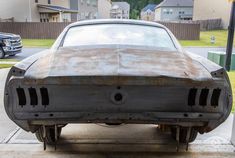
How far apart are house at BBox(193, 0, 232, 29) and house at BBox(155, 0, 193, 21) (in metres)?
15.1

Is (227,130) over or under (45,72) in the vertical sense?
under

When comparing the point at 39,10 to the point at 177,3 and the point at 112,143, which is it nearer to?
the point at 112,143

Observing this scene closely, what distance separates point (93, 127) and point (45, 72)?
1.99 m

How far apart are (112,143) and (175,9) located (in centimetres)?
6118

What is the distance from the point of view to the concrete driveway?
3.64 meters

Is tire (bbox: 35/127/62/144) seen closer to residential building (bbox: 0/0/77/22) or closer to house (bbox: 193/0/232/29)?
residential building (bbox: 0/0/77/22)

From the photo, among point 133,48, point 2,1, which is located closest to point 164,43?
point 133,48

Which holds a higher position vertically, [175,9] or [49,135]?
[175,9]

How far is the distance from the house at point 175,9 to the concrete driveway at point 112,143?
5859 cm

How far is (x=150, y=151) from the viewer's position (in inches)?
146

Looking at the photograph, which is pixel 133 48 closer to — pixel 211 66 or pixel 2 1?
pixel 211 66

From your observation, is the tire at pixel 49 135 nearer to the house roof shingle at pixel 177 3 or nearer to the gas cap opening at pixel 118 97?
the gas cap opening at pixel 118 97

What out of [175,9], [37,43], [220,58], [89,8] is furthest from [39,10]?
[175,9]

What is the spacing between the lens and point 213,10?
41.6m
